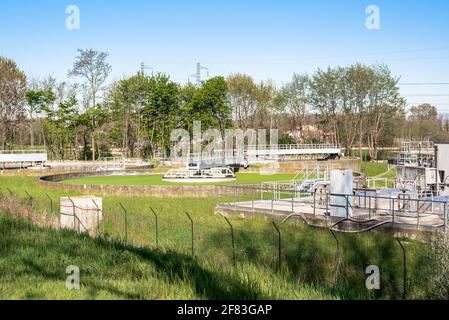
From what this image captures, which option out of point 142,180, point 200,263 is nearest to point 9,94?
point 142,180

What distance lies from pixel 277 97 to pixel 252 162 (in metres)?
24.6

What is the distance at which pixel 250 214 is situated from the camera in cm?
2245

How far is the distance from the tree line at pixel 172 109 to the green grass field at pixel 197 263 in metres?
48.1

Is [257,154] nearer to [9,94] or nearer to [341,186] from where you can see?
[9,94]

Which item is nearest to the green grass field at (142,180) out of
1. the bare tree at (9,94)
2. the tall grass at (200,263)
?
the tall grass at (200,263)

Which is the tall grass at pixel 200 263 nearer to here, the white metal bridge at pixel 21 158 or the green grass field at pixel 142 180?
the green grass field at pixel 142 180

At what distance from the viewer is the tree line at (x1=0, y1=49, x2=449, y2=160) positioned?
65.0 metres

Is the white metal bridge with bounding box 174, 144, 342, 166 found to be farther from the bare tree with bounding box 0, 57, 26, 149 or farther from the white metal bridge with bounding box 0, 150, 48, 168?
the bare tree with bounding box 0, 57, 26, 149

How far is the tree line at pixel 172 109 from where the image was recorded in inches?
A: 2559

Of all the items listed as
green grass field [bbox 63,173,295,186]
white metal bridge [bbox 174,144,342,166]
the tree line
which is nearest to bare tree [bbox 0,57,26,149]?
the tree line

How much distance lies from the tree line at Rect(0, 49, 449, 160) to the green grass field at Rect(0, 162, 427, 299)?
158 ft

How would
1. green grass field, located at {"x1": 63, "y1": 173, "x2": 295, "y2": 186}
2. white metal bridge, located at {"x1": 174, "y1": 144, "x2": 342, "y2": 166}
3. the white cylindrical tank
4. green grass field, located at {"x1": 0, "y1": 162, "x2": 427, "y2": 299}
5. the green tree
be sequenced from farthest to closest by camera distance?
1. the green tree
2. white metal bridge, located at {"x1": 174, "y1": 144, "x2": 342, "y2": 166}
3. green grass field, located at {"x1": 63, "y1": 173, "x2": 295, "y2": 186}
4. the white cylindrical tank
5. green grass field, located at {"x1": 0, "y1": 162, "x2": 427, "y2": 299}
